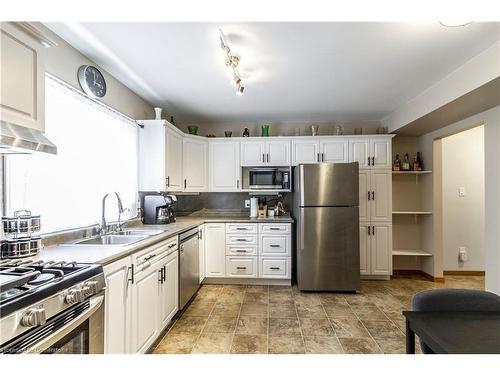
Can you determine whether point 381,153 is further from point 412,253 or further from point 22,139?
point 22,139

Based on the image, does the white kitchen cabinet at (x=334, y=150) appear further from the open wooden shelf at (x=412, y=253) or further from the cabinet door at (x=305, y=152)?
the open wooden shelf at (x=412, y=253)

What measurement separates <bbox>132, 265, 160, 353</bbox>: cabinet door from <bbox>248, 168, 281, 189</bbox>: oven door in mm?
2129

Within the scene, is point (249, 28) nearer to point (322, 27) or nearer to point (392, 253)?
point (322, 27)

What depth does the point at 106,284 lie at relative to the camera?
1488 millimetres

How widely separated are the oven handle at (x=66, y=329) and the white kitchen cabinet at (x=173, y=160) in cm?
200

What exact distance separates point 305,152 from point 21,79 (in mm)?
3350

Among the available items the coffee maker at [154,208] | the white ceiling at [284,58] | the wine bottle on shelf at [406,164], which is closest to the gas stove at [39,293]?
the white ceiling at [284,58]

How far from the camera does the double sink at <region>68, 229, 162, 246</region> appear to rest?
82.9 inches

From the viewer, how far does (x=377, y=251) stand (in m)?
3.89

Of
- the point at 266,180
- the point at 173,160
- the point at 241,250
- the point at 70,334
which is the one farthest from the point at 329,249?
the point at 70,334

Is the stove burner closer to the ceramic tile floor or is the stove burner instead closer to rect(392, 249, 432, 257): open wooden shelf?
the ceramic tile floor
